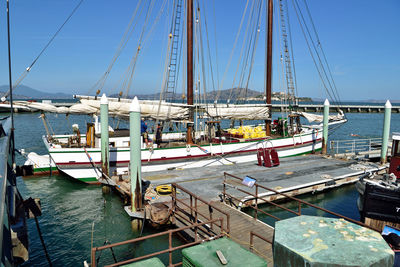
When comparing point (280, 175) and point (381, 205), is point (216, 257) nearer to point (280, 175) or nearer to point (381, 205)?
point (381, 205)

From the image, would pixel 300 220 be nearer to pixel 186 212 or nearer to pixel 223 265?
pixel 223 265

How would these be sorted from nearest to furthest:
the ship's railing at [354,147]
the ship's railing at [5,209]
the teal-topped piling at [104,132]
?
the ship's railing at [5,209] < the teal-topped piling at [104,132] < the ship's railing at [354,147]

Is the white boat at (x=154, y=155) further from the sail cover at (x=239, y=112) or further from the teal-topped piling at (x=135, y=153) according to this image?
the teal-topped piling at (x=135, y=153)

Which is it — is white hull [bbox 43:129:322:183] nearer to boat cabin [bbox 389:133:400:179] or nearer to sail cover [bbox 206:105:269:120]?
sail cover [bbox 206:105:269:120]

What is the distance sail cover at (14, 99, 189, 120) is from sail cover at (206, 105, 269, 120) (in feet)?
8.71

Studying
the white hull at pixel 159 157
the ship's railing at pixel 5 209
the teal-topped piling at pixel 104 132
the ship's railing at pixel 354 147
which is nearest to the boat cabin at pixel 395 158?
the ship's railing at pixel 354 147

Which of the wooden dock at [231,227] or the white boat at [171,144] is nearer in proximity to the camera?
the wooden dock at [231,227]

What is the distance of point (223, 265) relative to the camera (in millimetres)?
4363

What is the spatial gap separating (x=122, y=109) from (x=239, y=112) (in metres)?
A: 9.02

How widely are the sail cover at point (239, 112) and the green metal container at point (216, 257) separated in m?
16.9

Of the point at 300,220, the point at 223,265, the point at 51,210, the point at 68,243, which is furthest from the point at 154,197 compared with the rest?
the point at 300,220

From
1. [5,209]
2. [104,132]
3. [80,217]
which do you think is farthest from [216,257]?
[104,132]

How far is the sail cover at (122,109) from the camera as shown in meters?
18.4

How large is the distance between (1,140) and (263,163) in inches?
619
